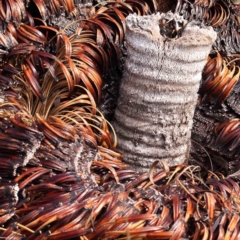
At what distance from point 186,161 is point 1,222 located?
38.7 inches

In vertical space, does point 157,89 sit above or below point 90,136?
above

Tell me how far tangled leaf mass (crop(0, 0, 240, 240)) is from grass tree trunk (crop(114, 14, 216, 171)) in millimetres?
105

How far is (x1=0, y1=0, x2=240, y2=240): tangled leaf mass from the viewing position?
1777 mm

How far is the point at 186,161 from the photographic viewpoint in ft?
8.05

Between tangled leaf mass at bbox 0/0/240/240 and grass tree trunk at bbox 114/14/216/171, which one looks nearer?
tangled leaf mass at bbox 0/0/240/240

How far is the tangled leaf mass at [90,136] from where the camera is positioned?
178cm

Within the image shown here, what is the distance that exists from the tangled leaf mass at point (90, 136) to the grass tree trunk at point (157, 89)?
0.10m

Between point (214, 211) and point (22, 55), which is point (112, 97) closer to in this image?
point (22, 55)

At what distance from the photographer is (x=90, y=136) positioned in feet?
6.91

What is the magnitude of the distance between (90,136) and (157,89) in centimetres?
32

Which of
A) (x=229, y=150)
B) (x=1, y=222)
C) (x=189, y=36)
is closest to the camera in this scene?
(x=1, y=222)

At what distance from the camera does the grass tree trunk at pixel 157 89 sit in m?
2.07

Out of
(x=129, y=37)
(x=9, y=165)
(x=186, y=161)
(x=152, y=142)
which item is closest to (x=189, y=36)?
(x=129, y=37)

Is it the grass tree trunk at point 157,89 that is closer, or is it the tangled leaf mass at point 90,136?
the tangled leaf mass at point 90,136
